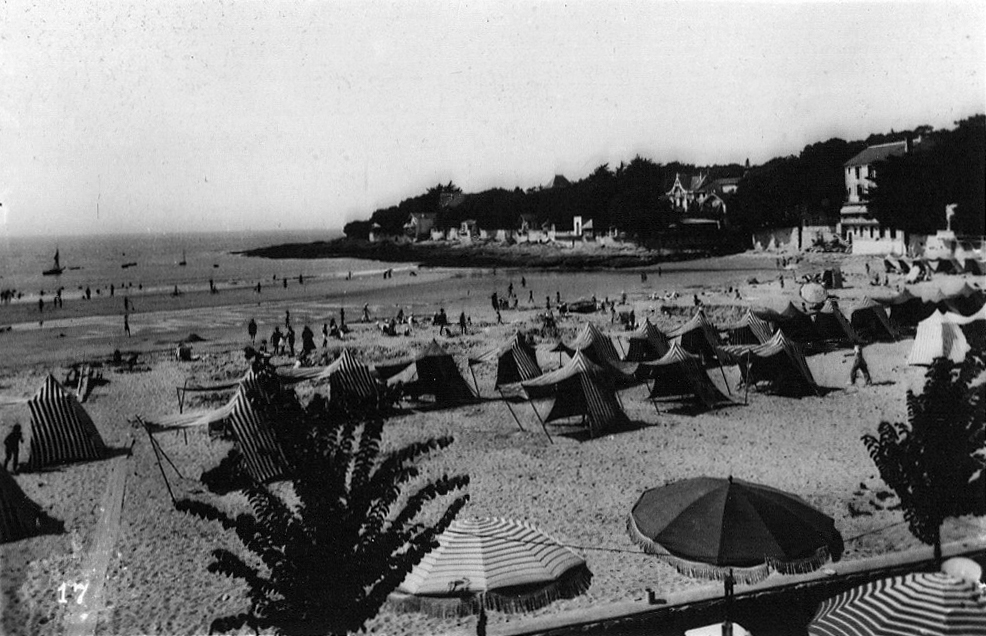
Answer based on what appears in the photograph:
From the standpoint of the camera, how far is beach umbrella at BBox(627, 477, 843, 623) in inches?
235

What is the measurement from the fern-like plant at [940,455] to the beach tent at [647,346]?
1254 centimetres

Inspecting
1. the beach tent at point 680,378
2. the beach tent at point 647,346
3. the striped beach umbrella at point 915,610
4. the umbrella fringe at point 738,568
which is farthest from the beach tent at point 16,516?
the beach tent at point 647,346

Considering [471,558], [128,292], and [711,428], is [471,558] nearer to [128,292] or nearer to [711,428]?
[711,428]

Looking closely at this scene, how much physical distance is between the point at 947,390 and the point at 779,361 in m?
10.1

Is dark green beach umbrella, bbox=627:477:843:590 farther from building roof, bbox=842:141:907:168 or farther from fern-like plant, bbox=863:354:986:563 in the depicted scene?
building roof, bbox=842:141:907:168

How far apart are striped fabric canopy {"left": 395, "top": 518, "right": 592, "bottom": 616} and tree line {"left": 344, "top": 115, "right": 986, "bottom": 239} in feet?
93.2

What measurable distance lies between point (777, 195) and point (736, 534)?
70488 mm

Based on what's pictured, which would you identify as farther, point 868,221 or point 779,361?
point 868,221

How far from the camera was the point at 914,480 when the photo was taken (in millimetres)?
7363

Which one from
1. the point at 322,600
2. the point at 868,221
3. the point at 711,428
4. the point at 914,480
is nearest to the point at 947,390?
the point at 914,480

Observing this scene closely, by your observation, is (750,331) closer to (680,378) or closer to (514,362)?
(680,378)

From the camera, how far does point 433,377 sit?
18234mm

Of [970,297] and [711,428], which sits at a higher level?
[970,297]

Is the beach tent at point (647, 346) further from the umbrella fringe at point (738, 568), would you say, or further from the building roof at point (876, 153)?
the building roof at point (876, 153)
